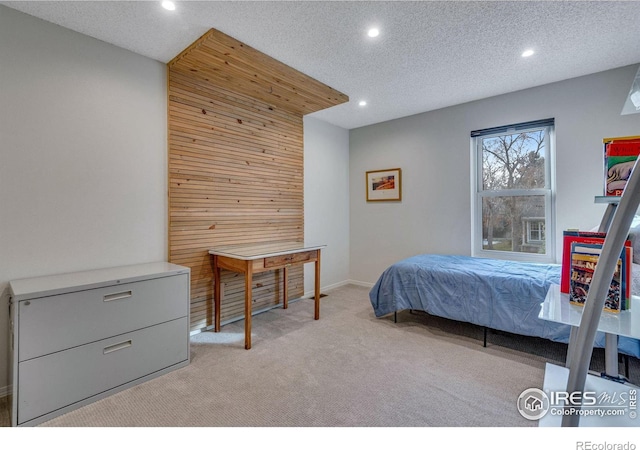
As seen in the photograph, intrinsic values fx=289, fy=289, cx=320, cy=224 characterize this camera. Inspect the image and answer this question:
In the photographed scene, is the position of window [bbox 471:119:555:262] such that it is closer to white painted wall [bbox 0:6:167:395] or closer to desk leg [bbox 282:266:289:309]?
desk leg [bbox 282:266:289:309]

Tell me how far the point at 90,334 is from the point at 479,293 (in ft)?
9.51

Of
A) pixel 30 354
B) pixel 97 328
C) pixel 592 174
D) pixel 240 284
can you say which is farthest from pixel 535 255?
pixel 30 354

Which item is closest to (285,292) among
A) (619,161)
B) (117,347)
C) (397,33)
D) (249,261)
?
(249,261)

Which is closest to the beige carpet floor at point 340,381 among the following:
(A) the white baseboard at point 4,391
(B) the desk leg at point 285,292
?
(A) the white baseboard at point 4,391

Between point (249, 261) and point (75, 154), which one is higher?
point (75, 154)

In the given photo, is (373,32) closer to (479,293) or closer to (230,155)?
(230,155)

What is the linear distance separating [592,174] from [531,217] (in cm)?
67

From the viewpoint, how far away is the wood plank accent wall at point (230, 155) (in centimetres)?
263

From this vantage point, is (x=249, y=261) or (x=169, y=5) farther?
(x=249, y=261)

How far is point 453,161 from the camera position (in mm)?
3748

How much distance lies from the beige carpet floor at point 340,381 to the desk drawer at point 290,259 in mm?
686

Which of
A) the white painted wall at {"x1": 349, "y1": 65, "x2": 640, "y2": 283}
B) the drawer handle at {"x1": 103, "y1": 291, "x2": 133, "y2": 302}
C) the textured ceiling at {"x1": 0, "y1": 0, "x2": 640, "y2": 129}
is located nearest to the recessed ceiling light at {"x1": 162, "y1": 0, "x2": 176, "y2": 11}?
the textured ceiling at {"x1": 0, "y1": 0, "x2": 640, "y2": 129}

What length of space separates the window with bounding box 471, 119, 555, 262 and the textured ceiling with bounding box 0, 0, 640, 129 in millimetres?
645

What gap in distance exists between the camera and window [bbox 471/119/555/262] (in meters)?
3.20
